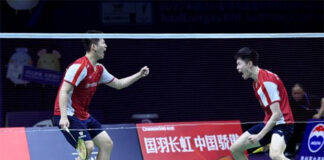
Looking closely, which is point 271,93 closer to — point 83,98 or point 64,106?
point 83,98

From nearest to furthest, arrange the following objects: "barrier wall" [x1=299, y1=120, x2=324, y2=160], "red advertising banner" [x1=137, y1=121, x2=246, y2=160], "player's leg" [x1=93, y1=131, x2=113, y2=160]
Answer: "player's leg" [x1=93, y1=131, x2=113, y2=160] → "barrier wall" [x1=299, y1=120, x2=324, y2=160] → "red advertising banner" [x1=137, y1=121, x2=246, y2=160]

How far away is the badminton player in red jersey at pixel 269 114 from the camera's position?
37.1 feet

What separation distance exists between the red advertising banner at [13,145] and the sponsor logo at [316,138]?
3.98 m

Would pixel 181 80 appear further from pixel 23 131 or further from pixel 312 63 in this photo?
pixel 23 131

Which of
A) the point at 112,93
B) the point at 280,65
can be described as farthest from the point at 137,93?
the point at 280,65

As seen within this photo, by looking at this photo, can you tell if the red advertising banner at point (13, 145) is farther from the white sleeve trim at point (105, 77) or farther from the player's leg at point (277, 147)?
the player's leg at point (277, 147)

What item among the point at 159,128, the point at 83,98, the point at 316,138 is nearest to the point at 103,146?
the point at 83,98

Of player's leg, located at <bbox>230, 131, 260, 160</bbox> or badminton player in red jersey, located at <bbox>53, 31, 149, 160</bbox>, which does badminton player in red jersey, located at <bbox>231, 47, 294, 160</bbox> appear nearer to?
player's leg, located at <bbox>230, 131, 260, 160</bbox>

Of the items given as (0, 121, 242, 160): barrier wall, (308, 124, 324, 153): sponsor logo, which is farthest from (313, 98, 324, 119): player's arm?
(0, 121, 242, 160): barrier wall

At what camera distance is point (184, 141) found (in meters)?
13.9

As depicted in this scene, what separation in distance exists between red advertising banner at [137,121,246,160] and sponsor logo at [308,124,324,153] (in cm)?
113

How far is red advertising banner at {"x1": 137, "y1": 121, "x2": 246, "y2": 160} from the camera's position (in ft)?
45.1
